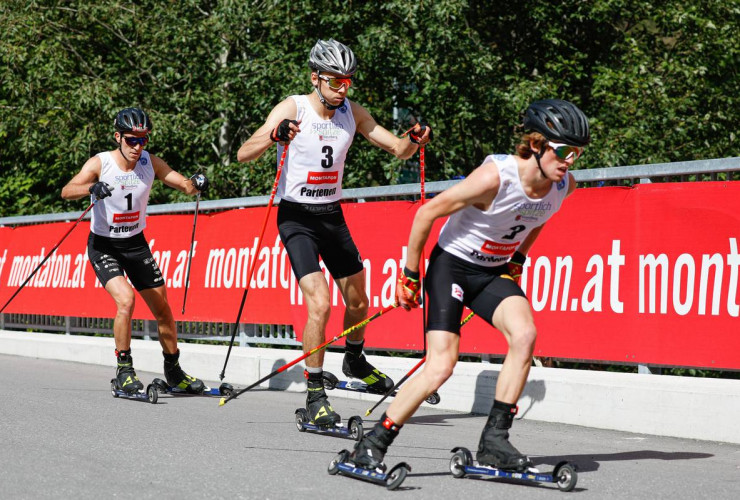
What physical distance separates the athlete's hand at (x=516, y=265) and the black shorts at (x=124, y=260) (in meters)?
4.55

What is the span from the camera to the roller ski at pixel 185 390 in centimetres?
923

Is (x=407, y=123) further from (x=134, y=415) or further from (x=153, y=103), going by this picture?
(x=134, y=415)

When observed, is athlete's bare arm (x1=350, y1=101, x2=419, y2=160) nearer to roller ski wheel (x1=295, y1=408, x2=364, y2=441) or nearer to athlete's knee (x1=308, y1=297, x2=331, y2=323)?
athlete's knee (x1=308, y1=297, x2=331, y2=323)

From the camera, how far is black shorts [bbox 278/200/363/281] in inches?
303

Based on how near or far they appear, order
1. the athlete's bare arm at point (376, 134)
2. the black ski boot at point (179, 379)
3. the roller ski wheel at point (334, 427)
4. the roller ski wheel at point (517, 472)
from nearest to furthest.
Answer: the roller ski wheel at point (517, 472) < the roller ski wheel at point (334, 427) < the athlete's bare arm at point (376, 134) < the black ski boot at point (179, 379)

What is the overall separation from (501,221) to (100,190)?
14.7ft

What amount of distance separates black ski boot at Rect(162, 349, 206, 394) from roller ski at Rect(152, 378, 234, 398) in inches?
1.4

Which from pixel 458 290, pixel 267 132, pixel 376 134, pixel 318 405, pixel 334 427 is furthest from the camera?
pixel 376 134

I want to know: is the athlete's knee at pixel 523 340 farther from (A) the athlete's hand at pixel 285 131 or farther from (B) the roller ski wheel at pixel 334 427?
(A) the athlete's hand at pixel 285 131

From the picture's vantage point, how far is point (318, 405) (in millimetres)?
7270

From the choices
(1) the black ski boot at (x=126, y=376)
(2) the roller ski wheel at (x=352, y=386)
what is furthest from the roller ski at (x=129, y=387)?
(2) the roller ski wheel at (x=352, y=386)

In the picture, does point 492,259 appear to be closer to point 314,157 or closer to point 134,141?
point 314,157

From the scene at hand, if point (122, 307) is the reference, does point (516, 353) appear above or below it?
below

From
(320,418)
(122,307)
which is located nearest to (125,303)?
(122,307)
